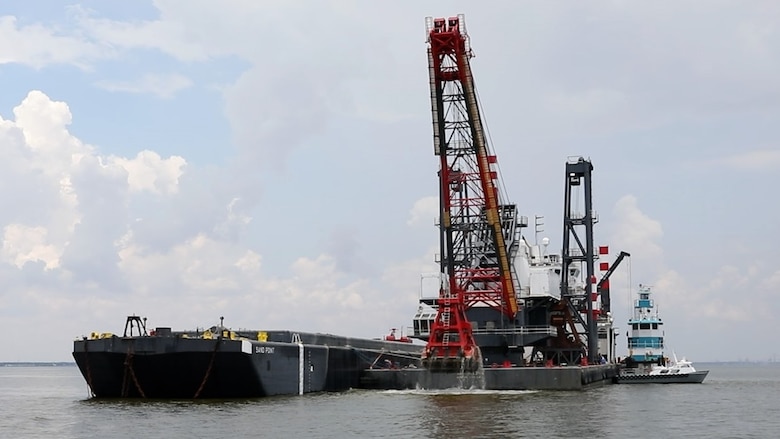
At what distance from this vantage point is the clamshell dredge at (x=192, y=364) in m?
50.6

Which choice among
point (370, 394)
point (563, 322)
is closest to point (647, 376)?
point (563, 322)

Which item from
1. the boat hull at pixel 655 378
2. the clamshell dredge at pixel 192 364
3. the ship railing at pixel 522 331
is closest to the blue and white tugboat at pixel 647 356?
the boat hull at pixel 655 378

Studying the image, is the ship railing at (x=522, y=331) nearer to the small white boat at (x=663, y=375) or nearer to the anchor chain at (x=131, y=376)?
the small white boat at (x=663, y=375)

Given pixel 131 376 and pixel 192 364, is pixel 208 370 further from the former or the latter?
pixel 131 376

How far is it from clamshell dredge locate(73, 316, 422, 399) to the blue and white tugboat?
3542cm

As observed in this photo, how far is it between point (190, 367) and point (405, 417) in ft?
42.4

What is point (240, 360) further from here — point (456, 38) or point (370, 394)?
point (456, 38)

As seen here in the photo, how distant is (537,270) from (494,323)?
6.76 meters

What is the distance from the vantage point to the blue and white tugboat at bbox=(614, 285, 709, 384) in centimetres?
8269

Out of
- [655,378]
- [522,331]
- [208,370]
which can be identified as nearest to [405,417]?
[208,370]

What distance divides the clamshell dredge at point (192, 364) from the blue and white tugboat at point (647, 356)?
35.4 m

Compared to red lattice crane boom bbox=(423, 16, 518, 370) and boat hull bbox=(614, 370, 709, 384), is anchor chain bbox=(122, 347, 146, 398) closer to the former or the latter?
red lattice crane boom bbox=(423, 16, 518, 370)

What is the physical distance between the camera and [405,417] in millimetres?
45312

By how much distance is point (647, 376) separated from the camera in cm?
8175
